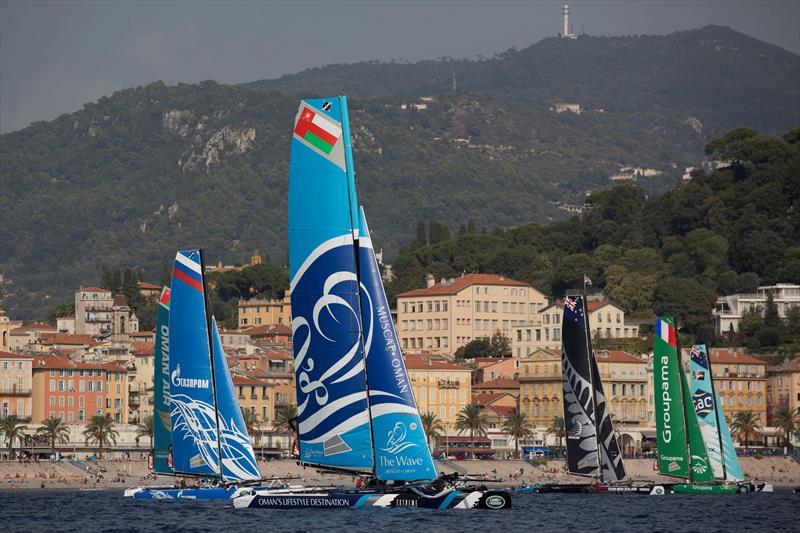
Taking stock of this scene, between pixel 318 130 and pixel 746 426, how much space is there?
271ft

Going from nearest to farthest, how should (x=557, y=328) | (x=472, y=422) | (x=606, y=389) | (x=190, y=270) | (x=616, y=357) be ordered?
1. (x=190, y=270)
2. (x=472, y=422)
3. (x=606, y=389)
4. (x=616, y=357)
5. (x=557, y=328)

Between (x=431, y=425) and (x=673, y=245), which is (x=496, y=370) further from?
(x=673, y=245)

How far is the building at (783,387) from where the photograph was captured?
12725cm

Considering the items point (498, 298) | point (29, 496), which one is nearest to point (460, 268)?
point (498, 298)

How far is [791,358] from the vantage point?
132 meters

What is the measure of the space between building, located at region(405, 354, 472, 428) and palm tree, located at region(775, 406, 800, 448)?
2075 cm

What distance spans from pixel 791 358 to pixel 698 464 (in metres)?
63.9

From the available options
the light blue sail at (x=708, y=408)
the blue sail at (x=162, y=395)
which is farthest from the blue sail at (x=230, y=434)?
the light blue sail at (x=708, y=408)

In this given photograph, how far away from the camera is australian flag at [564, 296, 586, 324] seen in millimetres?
64062

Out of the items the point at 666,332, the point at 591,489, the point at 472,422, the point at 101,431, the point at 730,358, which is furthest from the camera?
the point at 730,358

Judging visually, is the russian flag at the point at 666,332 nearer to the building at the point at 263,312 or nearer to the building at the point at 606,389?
the building at the point at 606,389

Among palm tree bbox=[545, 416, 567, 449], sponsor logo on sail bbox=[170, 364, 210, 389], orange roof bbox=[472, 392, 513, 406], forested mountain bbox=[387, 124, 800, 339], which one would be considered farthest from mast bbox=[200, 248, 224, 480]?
forested mountain bbox=[387, 124, 800, 339]

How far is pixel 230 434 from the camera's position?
173ft

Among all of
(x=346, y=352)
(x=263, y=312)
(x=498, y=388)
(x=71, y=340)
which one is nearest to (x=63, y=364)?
(x=71, y=340)
